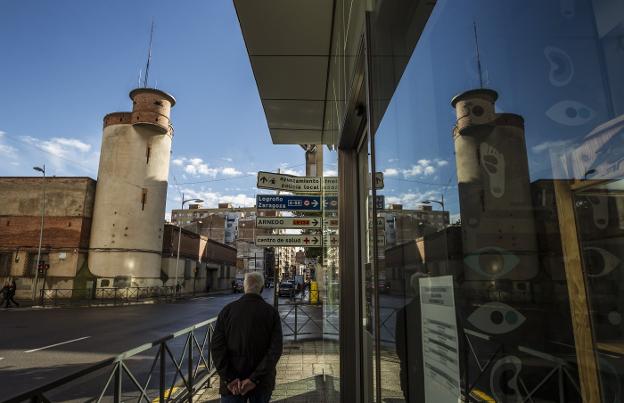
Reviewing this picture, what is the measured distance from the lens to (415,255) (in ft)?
5.14

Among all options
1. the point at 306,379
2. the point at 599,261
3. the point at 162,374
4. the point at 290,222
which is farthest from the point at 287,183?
the point at 599,261

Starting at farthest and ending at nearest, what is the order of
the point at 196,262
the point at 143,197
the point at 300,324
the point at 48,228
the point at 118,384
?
the point at 196,262 < the point at 143,197 < the point at 48,228 < the point at 300,324 < the point at 118,384

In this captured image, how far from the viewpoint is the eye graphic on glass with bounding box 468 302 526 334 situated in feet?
3.03

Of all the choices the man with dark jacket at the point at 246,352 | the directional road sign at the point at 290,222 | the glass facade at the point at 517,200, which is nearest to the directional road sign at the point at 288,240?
the directional road sign at the point at 290,222

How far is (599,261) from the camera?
698 millimetres

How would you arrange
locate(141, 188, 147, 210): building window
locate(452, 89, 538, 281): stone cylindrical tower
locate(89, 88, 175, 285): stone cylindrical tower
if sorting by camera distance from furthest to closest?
locate(141, 188, 147, 210): building window < locate(89, 88, 175, 285): stone cylindrical tower < locate(452, 89, 538, 281): stone cylindrical tower

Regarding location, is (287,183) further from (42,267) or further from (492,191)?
(42,267)

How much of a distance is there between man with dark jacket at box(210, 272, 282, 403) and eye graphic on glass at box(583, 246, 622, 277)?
9.63ft

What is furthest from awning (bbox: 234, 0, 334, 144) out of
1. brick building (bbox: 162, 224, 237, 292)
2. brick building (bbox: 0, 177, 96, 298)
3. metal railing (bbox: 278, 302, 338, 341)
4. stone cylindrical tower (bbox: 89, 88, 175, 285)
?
brick building (bbox: 162, 224, 237, 292)

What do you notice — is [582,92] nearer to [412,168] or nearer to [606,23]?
[606,23]

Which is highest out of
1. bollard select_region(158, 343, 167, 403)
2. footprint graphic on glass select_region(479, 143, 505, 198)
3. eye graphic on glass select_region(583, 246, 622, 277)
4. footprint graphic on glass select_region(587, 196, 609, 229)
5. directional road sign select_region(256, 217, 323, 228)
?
directional road sign select_region(256, 217, 323, 228)

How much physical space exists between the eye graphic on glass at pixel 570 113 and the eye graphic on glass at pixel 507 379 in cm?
56

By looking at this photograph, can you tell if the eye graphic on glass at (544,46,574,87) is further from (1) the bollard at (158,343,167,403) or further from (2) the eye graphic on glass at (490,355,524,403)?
(1) the bollard at (158,343,167,403)

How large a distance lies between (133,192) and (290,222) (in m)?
29.7
